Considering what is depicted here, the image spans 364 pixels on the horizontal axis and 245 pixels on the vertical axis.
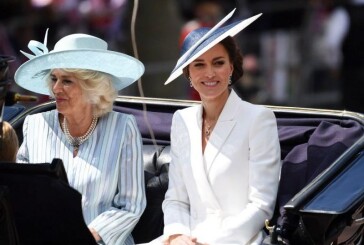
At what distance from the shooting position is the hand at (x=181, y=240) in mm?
5430

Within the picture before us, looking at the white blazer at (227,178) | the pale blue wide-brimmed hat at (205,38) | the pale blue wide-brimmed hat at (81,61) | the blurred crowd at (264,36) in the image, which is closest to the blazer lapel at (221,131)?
the white blazer at (227,178)

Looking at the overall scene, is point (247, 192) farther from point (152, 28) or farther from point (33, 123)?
point (152, 28)

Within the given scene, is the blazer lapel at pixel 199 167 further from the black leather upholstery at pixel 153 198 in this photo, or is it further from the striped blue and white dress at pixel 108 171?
the black leather upholstery at pixel 153 198

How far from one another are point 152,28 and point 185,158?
640 centimetres

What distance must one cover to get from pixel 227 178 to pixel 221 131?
0.22 metres

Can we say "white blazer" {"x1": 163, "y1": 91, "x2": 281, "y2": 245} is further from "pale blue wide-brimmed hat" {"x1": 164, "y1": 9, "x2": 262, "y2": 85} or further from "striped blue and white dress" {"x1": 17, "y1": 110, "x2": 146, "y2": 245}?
"pale blue wide-brimmed hat" {"x1": 164, "y1": 9, "x2": 262, "y2": 85}

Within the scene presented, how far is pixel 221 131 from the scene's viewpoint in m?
5.63

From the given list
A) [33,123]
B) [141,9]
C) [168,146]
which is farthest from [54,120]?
[141,9]

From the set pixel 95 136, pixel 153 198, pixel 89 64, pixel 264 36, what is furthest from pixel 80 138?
pixel 264 36

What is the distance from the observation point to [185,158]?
568 cm

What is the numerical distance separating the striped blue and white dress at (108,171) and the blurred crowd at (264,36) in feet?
20.5

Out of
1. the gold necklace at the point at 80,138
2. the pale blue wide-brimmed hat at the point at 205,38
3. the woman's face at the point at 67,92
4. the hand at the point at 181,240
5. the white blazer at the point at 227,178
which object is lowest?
the hand at the point at 181,240

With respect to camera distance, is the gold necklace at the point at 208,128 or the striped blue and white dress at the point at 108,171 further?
the gold necklace at the point at 208,128

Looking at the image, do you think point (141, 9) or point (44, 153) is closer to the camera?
point (44, 153)
